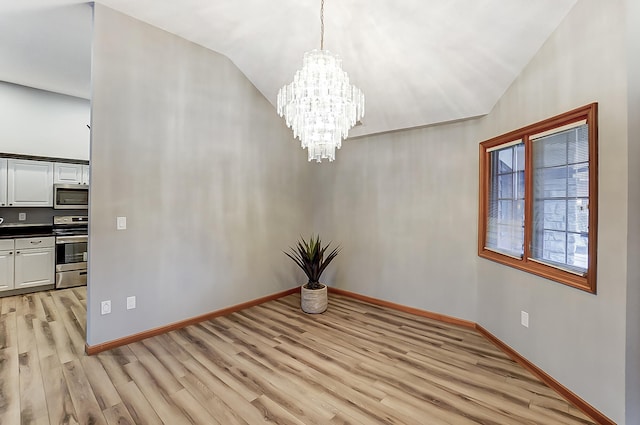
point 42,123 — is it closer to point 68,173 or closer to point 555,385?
point 68,173

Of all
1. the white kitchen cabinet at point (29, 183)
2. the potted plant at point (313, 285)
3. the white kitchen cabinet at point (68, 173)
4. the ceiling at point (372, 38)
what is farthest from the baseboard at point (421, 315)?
the white kitchen cabinet at point (68, 173)

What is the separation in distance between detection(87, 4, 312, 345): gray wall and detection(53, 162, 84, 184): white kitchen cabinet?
304cm

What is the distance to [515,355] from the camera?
8.57 ft

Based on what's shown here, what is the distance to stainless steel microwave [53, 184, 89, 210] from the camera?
4.71 meters

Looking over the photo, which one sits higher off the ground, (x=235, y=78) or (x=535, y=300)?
(x=235, y=78)

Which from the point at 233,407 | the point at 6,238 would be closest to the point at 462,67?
the point at 233,407

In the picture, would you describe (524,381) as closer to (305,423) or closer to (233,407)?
(305,423)

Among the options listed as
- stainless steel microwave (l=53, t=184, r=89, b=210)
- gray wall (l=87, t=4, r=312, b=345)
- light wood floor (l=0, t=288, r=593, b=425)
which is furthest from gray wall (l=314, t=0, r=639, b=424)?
stainless steel microwave (l=53, t=184, r=89, b=210)

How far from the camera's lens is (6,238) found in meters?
4.08

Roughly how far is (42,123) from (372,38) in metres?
5.24

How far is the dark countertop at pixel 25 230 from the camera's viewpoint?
169 inches

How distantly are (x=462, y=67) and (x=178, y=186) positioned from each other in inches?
123

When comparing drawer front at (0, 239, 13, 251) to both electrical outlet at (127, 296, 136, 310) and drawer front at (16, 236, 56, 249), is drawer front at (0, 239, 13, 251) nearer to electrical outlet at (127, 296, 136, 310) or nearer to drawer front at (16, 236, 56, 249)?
drawer front at (16, 236, 56, 249)

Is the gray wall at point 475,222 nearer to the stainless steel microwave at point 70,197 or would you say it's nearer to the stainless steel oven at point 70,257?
the stainless steel oven at point 70,257
